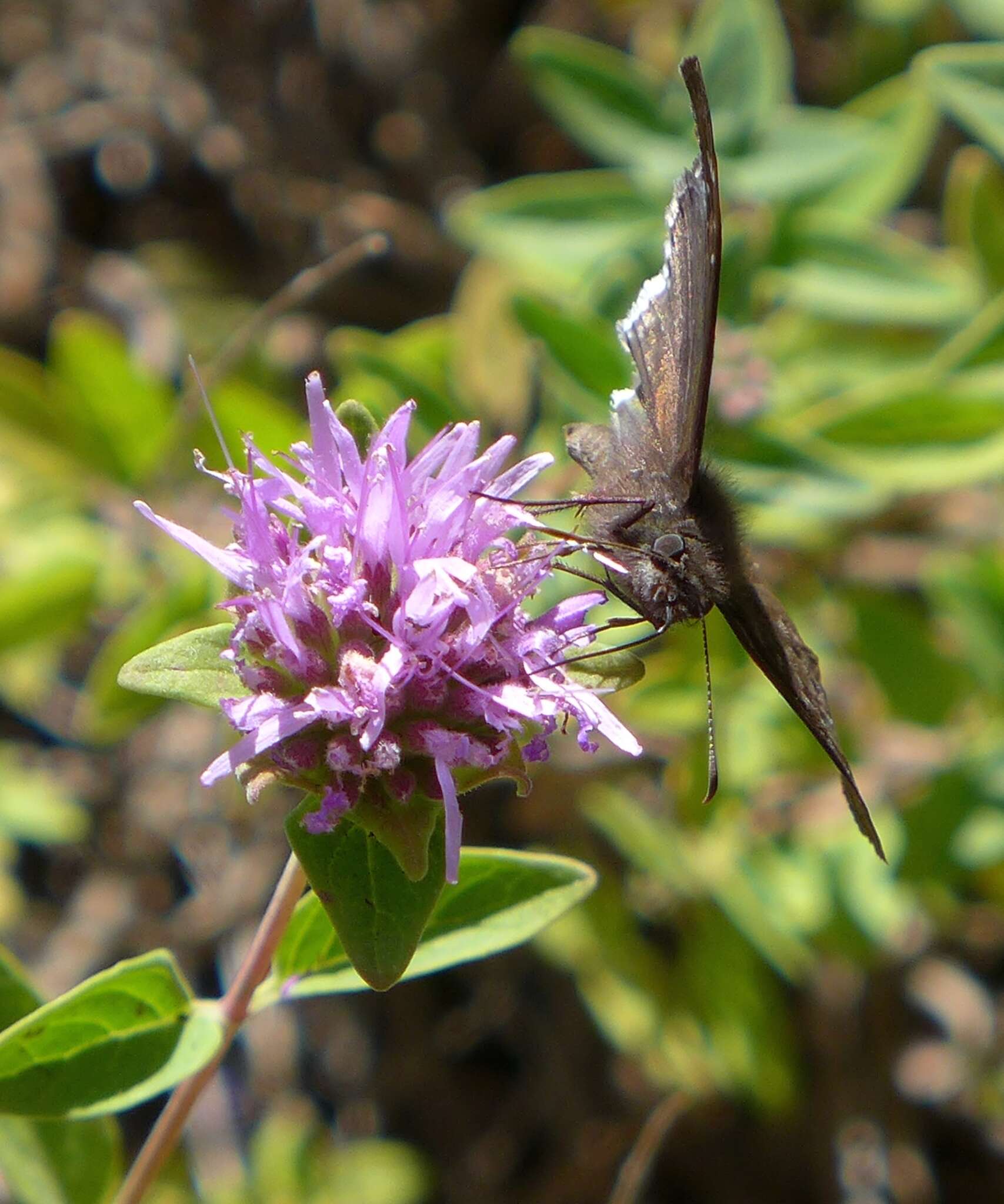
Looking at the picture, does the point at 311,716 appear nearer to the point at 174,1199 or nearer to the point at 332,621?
the point at 332,621

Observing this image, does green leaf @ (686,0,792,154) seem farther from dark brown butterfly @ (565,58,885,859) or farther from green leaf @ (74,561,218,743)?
green leaf @ (74,561,218,743)

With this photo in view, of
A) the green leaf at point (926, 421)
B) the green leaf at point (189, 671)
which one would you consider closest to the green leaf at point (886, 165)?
the green leaf at point (926, 421)

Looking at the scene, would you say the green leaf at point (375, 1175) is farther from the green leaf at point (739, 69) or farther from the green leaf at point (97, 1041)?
the green leaf at point (739, 69)

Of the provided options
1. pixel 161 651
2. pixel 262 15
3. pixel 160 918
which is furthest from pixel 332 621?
pixel 262 15

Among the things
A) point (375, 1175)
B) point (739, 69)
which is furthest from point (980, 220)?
point (375, 1175)

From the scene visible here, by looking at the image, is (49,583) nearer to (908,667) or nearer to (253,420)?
(253,420)

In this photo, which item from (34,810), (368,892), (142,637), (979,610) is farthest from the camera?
(34,810)
